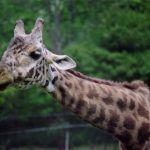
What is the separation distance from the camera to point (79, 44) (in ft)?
62.0

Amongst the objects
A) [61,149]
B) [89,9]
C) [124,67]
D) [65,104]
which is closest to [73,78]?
[65,104]

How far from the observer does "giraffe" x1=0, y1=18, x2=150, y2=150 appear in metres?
8.13

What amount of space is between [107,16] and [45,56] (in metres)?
10.7

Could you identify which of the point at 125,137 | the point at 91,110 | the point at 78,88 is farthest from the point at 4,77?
the point at 125,137

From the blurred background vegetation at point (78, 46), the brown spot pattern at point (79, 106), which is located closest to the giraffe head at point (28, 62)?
the brown spot pattern at point (79, 106)

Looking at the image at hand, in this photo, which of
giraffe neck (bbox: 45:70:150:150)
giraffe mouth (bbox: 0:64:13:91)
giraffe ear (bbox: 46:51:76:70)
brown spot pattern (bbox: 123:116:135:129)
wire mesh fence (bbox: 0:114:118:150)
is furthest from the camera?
wire mesh fence (bbox: 0:114:118:150)

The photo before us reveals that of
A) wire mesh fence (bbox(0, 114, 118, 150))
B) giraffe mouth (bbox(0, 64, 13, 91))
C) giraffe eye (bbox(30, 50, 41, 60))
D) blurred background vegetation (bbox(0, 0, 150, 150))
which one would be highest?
giraffe eye (bbox(30, 50, 41, 60))

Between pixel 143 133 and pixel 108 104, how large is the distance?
1.81 feet

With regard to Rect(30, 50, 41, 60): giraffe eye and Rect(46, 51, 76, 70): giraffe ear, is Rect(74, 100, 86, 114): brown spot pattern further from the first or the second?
Rect(30, 50, 41, 60): giraffe eye

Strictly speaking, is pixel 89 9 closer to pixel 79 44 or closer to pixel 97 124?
pixel 79 44

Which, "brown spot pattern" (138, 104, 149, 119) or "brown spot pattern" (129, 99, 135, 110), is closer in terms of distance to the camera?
"brown spot pattern" (129, 99, 135, 110)

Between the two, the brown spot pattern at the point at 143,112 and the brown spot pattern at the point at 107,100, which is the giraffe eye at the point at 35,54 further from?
the brown spot pattern at the point at 143,112

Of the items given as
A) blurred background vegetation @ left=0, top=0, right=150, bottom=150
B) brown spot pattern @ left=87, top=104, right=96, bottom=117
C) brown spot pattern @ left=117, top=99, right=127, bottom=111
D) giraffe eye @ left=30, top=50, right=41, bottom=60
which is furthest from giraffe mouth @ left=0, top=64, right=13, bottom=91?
blurred background vegetation @ left=0, top=0, right=150, bottom=150

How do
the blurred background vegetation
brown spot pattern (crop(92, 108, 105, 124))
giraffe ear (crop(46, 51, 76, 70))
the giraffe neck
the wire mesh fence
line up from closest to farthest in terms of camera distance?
giraffe ear (crop(46, 51, 76, 70))
the giraffe neck
brown spot pattern (crop(92, 108, 105, 124))
the wire mesh fence
the blurred background vegetation
